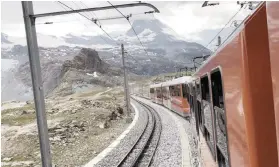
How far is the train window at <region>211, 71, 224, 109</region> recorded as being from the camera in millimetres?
4207

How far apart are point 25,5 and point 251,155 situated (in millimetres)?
7027

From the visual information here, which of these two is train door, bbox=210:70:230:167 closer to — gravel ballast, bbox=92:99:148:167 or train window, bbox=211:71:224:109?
train window, bbox=211:71:224:109

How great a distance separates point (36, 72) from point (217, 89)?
5.23 meters

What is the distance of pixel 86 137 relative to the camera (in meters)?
24.7

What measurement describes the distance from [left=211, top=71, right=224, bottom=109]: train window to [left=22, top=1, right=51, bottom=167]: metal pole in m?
4.88

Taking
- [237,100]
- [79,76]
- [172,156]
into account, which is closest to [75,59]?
[79,76]

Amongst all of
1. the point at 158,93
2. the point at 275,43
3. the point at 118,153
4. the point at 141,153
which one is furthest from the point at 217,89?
the point at 158,93

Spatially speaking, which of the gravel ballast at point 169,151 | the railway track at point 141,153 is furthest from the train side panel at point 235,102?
the railway track at point 141,153

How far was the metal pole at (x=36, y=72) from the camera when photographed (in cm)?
866

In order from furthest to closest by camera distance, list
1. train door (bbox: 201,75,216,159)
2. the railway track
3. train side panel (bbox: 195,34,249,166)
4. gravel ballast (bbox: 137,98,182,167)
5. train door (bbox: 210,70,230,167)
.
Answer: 1. the railway track
2. gravel ballast (bbox: 137,98,182,167)
3. train door (bbox: 201,75,216,159)
4. train door (bbox: 210,70,230,167)
5. train side panel (bbox: 195,34,249,166)

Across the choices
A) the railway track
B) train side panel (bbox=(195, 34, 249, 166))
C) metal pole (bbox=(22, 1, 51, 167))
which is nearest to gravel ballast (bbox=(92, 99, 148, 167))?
the railway track

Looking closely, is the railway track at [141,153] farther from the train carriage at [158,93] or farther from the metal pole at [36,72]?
the train carriage at [158,93]

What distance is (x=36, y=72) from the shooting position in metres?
8.80

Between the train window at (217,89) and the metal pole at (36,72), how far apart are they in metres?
4.88
